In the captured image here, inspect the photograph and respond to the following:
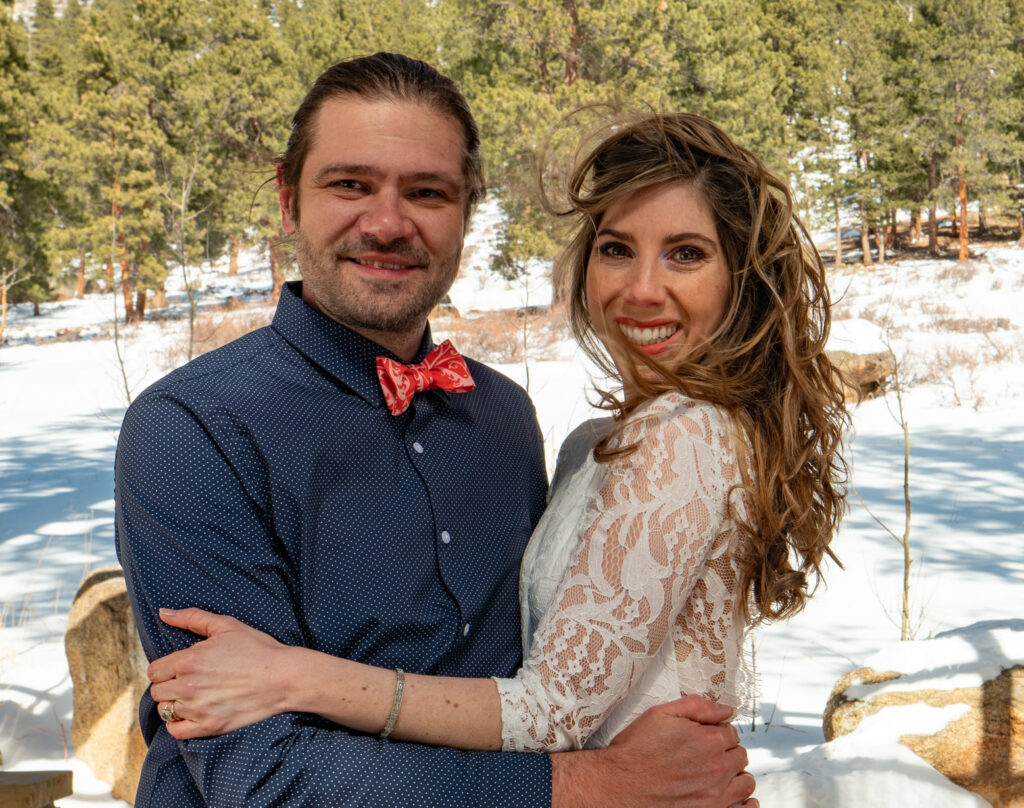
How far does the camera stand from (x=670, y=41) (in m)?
22.4

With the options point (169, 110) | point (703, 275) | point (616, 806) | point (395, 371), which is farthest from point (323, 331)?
point (169, 110)

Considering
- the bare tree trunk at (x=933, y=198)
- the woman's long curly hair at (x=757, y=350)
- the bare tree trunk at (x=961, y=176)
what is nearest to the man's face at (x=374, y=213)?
the woman's long curly hair at (x=757, y=350)

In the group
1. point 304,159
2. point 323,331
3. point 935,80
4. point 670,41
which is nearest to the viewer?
point 323,331

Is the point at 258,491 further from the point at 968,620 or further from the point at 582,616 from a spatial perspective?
the point at 968,620

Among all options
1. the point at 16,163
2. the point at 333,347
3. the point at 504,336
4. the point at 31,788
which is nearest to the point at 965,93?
the point at 504,336

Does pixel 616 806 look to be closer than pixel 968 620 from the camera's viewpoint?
Yes

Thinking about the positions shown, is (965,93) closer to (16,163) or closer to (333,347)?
(16,163)

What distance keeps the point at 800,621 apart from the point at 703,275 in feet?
16.2

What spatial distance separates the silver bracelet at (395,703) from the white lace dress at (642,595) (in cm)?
20

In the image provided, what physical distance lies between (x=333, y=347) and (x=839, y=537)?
6.65m

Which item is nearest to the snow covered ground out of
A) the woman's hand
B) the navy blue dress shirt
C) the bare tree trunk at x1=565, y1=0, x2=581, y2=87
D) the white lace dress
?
the white lace dress

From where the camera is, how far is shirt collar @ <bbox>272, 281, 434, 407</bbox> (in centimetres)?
201

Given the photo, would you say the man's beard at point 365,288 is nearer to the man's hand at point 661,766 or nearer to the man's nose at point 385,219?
the man's nose at point 385,219

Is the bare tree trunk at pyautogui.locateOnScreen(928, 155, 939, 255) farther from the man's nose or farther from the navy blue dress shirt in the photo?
the navy blue dress shirt
